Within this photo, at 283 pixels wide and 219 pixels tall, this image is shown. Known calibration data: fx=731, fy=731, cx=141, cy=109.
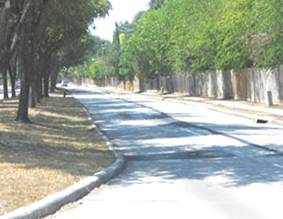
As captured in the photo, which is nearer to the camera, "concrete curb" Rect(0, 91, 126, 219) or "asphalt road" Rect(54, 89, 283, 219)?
"concrete curb" Rect(0, 91, 126, 219)

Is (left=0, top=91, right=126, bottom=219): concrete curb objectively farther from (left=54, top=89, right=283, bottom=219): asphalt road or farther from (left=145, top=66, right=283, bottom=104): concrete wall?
(left=145, top=66, right=283, bottom=104): concrete wall

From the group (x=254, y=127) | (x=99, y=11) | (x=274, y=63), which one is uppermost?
(x=99, y=11)

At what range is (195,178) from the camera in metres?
13.1

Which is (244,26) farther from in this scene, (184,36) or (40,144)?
(40,144)

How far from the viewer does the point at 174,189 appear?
11.8 metres

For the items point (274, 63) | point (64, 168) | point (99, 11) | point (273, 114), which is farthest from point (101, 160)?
point (99, 11)

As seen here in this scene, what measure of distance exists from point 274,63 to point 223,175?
77.2ft

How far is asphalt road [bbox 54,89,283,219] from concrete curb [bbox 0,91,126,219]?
17 centimetres

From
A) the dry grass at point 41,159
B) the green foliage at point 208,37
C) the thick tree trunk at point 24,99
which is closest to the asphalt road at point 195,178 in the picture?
the dry grass at point 41,159

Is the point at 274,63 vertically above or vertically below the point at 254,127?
above

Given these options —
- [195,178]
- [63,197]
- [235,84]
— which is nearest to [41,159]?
[195,178]

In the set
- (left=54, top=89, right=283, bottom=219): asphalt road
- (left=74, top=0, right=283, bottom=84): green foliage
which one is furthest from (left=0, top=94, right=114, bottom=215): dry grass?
(left=74, top=0, right=283, bottom=84): green foliage

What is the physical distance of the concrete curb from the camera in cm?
895

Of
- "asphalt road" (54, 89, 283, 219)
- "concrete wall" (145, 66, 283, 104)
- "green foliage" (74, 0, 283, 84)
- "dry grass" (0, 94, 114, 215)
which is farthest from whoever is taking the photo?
"concrete wall" (145, 66, 283, 104)
